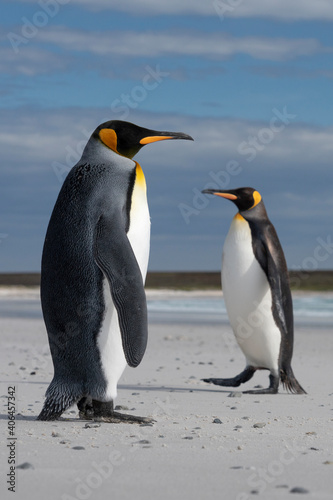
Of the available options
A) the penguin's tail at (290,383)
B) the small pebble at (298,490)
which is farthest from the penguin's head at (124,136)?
the penguin's tail at (290,383)

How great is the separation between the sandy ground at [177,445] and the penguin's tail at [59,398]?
95 mm

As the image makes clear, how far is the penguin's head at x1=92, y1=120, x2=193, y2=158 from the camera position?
15.8ft

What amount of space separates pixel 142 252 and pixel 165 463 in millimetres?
1524

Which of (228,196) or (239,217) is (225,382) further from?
(228,196)

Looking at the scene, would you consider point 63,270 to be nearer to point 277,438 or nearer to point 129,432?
point 129,432

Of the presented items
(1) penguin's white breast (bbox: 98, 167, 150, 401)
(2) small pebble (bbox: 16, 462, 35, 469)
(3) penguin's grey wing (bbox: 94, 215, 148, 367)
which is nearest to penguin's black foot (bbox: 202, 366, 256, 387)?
(1) penguin's white breast (bbox: 98, 167, 150, 401)

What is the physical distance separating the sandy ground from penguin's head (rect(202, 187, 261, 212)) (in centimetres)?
174

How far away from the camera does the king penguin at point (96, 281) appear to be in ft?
14.7

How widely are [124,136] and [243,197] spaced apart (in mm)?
3023

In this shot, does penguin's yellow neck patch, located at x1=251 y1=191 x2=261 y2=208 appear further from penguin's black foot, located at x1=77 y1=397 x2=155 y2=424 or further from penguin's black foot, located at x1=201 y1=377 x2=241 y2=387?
penguin's black foot, located at x1=77 y1=397 x2=155 y2=424

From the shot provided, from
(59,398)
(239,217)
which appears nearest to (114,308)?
(59,398)

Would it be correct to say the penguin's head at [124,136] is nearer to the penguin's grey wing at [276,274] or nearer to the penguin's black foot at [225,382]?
the penguin's grey wing at [276,274]

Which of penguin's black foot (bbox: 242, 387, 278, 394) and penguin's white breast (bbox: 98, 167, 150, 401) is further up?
penguin's white breast (bbox: 98, 167, 150, 401)

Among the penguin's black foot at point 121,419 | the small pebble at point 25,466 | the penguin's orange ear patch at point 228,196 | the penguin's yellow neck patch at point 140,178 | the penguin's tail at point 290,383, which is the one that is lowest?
the penguin's tail at point 290,383
